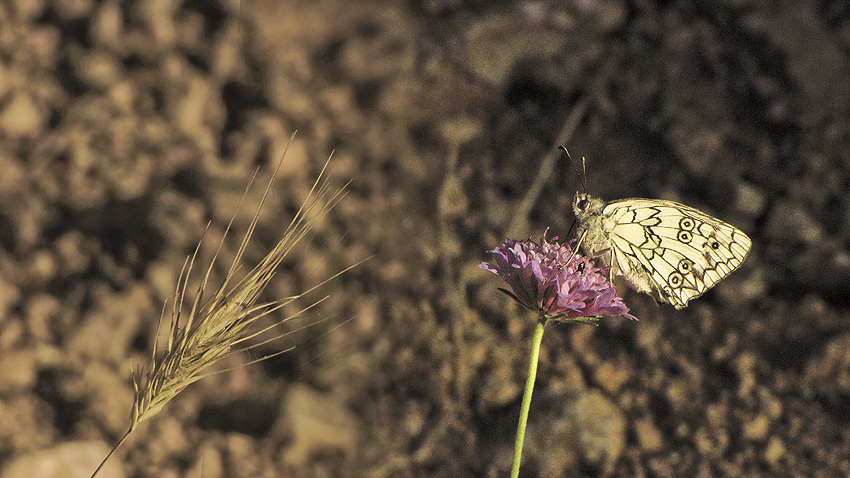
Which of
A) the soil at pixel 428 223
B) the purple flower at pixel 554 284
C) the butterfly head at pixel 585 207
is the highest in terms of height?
the butterfly head at pixel 585 207

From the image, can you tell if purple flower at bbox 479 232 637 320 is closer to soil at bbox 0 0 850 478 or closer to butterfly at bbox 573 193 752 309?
butterfly at bbox 573 193 752 309

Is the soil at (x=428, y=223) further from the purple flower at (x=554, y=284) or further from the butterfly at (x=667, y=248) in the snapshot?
the purple flower at (x=554, y=284)

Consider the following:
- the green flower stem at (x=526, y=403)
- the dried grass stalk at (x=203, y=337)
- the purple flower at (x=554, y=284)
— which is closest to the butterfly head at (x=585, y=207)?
the purple flower at (x=554, y=284)

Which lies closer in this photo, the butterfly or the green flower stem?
the green flower stem

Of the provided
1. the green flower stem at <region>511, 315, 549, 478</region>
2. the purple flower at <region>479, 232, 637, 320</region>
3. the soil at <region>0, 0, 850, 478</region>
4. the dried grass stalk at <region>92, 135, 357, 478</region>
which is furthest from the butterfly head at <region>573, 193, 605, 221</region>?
the soil at <region>0, 0, 850, 478</region>

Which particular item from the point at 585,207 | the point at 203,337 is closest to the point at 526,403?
the point at 585,207

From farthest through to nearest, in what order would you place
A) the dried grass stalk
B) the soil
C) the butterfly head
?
1. the soil
2. the butterfly head
3. the dried grass stalk

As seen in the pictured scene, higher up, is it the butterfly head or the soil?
the butterfly head
